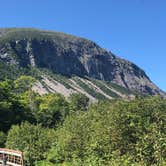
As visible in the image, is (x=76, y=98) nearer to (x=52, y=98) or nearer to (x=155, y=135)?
(x=52, y=98)

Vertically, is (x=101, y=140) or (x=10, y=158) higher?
(x=101, y=140)

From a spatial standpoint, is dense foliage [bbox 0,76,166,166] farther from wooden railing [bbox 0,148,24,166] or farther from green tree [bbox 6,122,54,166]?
wooden railing [bbox 0,148,24,166]

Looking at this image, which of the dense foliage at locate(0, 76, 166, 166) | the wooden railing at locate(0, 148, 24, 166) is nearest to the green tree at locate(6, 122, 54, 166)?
the dense foliage at locate(0, 76, 166, 166)

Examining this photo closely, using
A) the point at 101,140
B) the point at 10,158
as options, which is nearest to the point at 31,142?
the point at 101,140

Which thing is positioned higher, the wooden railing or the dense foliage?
the dense foliage

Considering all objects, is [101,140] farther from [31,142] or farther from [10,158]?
[31,142]

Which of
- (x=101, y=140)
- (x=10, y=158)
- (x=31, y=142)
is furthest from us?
(x=31, y=142)

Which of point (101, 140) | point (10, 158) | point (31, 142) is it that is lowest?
point (10, 158)

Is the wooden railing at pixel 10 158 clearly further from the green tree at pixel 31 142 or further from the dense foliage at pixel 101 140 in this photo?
the green tree at pixel 31 142

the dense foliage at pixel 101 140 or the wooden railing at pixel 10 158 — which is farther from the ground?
the dense foliage at pixel 101 140

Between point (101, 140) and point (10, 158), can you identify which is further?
point (101, 140)

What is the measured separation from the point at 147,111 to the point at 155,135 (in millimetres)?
53649

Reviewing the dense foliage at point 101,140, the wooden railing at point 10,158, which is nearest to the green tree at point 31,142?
the dense foliage at point 101,140

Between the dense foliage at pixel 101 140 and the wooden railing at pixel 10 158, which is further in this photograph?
the wooden railing at pixel 10 158
